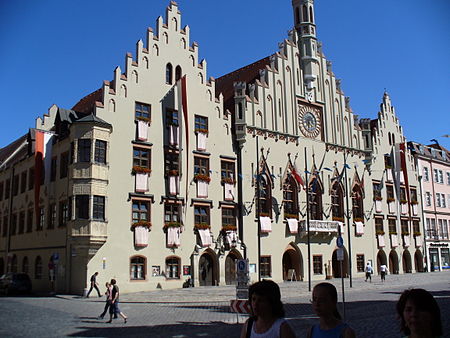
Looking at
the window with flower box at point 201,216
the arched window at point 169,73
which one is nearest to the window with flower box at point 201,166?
the window with flower box at point 201,216

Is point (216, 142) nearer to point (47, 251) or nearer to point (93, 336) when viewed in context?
point (47, 251)

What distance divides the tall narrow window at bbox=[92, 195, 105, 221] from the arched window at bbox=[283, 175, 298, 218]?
15.8 meters

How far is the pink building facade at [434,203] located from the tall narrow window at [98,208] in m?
37.7

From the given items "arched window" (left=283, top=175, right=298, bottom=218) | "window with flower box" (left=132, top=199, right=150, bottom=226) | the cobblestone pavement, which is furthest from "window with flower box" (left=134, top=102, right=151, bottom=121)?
"arched window" (left=283, top=175, right=298, bottom=218)

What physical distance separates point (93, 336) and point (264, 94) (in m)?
29.8

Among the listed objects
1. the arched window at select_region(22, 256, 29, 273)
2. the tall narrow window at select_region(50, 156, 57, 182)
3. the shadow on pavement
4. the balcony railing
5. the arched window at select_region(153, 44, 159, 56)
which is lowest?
the shadow on pavement

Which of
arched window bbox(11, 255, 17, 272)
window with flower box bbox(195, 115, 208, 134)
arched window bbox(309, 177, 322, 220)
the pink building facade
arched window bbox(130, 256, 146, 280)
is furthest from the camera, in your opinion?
the pink building facade

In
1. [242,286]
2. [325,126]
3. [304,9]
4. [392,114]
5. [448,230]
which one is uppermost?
[304,9]

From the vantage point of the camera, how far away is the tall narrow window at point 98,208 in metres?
30.6

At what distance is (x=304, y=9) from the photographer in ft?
155

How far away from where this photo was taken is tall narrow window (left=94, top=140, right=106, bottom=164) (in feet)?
103

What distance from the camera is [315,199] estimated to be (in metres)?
43.7

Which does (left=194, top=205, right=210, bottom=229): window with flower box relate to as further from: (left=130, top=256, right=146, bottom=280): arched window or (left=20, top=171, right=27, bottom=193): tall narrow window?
(left=20, top=171, right=27, bottom=193): tall narrow window

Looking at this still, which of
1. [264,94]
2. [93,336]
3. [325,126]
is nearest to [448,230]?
[325,126]
